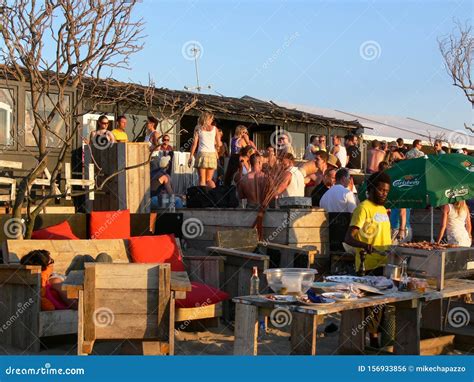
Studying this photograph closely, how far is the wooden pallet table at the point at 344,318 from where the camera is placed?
5.21 m

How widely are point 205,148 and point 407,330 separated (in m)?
6.62

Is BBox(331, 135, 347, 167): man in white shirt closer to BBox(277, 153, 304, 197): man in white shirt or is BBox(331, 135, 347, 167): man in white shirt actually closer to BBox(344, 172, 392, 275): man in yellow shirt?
BBox(277, 153, 304, 197): man in white shirt

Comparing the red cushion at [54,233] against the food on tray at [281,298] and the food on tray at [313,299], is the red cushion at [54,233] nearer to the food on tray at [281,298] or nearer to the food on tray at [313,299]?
the food on tray at [281,298]

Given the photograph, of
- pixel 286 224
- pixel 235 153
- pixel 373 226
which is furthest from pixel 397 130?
pixel 373 226

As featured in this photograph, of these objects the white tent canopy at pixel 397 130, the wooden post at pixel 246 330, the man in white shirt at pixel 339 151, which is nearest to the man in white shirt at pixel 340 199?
the man in white shirt at pixel 339 151

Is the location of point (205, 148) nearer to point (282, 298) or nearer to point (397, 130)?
point (282, 298)

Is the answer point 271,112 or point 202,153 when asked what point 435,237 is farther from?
point 271,112

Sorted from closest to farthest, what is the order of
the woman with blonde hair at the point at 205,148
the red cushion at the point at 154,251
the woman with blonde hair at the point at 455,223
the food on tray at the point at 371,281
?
the food on tray at the point at 371,281 → the red cushion at the point at 154,251 → the woman with blonde hair at the point at 455,223 → the woman with blonde hair at the point at 205,148

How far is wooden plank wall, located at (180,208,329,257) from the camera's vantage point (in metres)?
9.88

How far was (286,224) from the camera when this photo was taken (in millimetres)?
9891

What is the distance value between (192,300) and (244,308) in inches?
93.3

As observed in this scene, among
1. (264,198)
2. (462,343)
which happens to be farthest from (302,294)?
(264,198)

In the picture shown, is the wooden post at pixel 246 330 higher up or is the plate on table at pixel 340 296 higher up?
the plate on table at pixel 340 296
